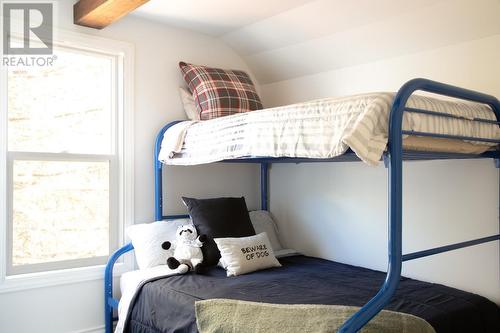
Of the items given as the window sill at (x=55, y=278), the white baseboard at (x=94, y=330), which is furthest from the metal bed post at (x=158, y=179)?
the white baseboard at (x=94, y=330)

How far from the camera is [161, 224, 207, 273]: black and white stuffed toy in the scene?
2.60 metres

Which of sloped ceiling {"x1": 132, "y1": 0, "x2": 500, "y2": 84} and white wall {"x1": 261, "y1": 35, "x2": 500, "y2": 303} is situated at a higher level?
sloped ceiling {"x1": 132, "y1": 0, "x2": 500, "y2": 84}

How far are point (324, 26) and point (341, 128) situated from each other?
135cm

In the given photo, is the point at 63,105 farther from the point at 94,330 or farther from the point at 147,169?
the point at 94,330

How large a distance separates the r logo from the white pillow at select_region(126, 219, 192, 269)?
1.21 metres

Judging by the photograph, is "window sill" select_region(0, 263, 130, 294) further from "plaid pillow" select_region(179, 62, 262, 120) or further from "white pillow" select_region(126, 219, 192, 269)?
"plaid pillow" select_region(179, 62, 262, 120)

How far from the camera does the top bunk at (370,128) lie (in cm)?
163

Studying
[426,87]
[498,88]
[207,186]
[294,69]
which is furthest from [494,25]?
[207,186]

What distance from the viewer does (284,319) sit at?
1.87 metres

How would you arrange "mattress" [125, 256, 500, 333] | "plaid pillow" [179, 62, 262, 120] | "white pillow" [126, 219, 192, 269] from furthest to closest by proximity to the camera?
"plaid pillow" [179, 62, 262, 120]
"white pillow" [126, 219, 192, 269]
"mattress" [125, 256, 500, 333]

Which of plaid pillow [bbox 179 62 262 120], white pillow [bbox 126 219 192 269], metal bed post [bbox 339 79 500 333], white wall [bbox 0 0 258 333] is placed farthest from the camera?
plaid pillow [bbox 179 62 262 120]

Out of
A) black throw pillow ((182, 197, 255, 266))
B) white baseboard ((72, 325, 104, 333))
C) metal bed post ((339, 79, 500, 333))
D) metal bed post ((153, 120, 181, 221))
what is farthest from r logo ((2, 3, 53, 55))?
metal bed post ((339, 79, 500, 333))

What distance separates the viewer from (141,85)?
9.98ft

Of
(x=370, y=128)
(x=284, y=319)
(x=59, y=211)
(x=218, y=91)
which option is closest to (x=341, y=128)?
(x=370, y=128)
